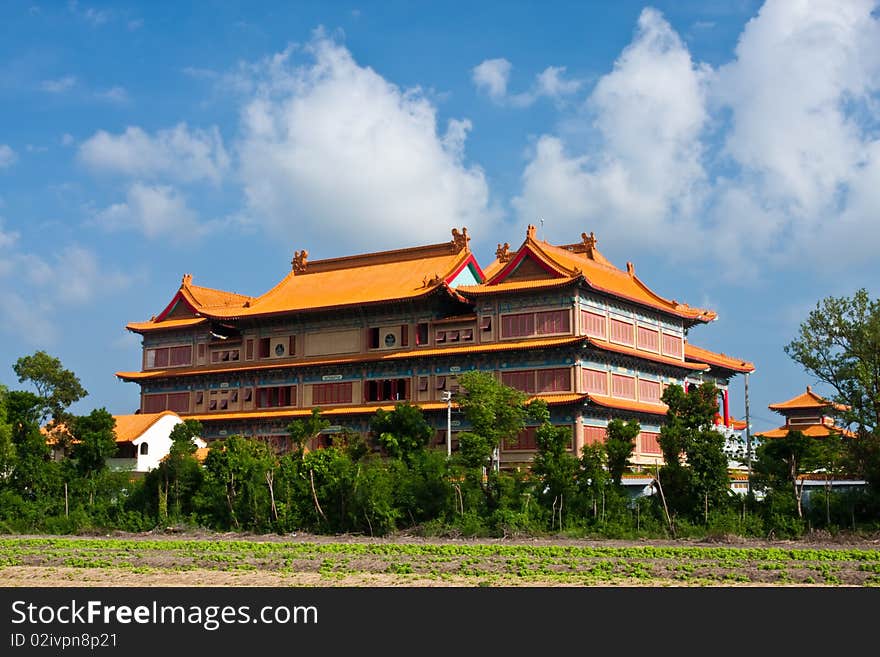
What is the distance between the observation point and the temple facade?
59125 mm

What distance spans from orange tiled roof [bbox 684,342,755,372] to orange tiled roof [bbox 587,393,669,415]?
9.83m

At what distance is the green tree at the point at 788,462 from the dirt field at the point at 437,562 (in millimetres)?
3104

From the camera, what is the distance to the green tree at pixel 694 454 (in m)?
41.5

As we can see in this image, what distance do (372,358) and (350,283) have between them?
7.12 meters

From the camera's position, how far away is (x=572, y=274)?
58.3 meters

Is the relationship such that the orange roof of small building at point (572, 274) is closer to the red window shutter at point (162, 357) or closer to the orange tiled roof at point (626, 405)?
the orange tiled roof at point (626, 405)

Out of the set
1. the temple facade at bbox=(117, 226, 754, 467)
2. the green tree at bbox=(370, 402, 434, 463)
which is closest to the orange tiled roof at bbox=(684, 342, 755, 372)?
the temple facade at bbox=(117, 226, 754, 467)

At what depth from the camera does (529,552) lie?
35625 millimetres

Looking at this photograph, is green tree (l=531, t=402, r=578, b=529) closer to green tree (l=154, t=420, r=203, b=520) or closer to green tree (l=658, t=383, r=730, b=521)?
green tree (l=658, t=383, r=730, b=521)

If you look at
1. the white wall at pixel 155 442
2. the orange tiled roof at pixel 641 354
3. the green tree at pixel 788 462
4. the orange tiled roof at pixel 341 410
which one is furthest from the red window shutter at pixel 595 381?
the white wall at pixel 155 442

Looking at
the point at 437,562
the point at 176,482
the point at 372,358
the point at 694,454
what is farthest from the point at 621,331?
the point at 437,562
